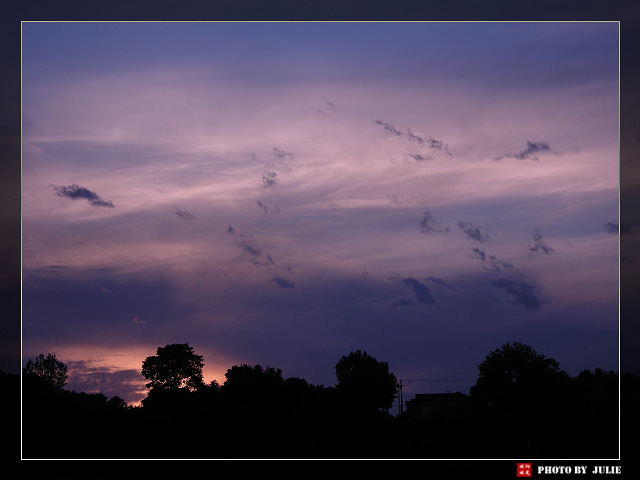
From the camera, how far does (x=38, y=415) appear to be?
→ 28219 millimetres

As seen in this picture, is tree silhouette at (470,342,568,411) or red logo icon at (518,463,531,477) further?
tree silhouette at (470,342,568,411)

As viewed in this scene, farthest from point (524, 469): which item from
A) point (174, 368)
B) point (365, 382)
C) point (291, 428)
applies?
point (365, 382)

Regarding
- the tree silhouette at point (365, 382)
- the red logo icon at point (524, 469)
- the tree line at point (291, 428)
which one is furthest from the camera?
the tree silhouette at point (365, 382)

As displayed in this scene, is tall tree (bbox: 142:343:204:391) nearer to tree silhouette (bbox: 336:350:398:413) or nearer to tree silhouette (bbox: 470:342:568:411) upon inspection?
tree silhouette (bbox: 336:350:398:413)

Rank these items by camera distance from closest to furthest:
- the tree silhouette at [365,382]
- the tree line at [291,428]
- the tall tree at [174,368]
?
the tree line at [291,428] < the tall tree at [174,368] < the tree silhouette at [365,382]

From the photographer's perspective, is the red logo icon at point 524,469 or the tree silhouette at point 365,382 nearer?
the red logo icon at point 524,469

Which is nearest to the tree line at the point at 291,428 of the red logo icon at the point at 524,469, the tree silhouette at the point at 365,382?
the red logo icon at the point at 524,469

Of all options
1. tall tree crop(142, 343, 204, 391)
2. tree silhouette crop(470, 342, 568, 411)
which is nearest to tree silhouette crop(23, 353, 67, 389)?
tall tree crop(142, 343, 204, 391)

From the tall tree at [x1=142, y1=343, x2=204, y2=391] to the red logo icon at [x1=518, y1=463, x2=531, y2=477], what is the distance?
30039 millimetres

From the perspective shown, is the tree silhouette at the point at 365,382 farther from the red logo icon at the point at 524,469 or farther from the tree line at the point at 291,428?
the red logo icon at the point at 524,469

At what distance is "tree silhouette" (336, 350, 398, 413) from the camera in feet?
176

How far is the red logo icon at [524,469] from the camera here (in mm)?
18908

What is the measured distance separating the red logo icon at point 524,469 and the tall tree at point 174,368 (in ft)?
98.6

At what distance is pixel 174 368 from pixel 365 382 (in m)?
18.6
